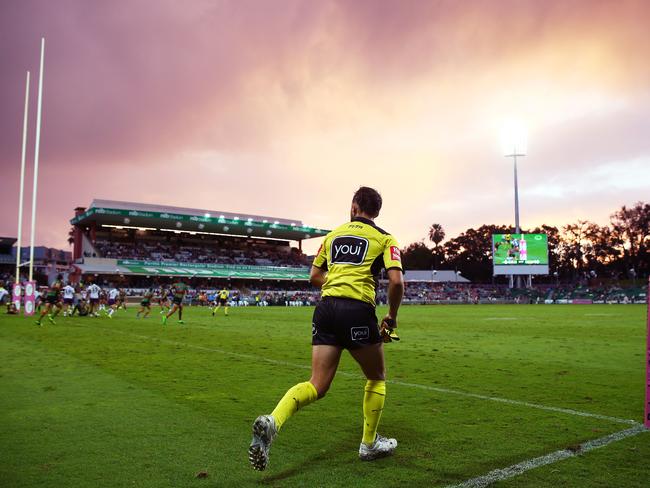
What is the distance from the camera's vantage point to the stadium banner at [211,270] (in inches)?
2487

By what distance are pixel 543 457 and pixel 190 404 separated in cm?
421

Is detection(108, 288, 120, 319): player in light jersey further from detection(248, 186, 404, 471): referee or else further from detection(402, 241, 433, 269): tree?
detection(402, 241, 433, 269): tree

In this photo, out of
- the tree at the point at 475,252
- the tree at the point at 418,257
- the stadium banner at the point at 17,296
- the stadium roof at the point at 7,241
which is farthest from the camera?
the tree at the point at 418,257

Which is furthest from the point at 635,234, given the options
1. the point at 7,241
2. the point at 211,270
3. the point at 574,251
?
the point at 7,241

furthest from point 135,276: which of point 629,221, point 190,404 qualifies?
point 629,221

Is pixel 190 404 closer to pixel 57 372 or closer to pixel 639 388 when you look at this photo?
pixel 57 372

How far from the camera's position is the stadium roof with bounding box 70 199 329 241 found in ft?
210

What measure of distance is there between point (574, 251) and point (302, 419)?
118506 mm

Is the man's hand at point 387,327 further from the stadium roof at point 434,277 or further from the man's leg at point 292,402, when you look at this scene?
the stadium roof at point 434,277

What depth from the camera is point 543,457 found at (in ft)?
15.2

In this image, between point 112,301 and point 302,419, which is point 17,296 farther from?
point 302,419

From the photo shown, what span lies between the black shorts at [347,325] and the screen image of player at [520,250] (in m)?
65.5

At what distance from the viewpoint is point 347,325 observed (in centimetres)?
427

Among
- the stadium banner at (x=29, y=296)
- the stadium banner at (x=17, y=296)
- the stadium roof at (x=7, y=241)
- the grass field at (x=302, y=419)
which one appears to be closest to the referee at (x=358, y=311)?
the grass field at (x=302, y=419)
